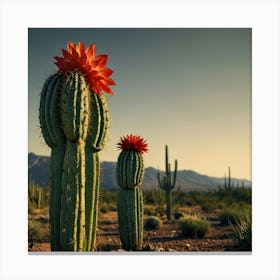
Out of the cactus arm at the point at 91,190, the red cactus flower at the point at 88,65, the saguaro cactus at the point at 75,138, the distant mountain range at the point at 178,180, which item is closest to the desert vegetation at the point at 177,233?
the cactus arm at the point at 91,190

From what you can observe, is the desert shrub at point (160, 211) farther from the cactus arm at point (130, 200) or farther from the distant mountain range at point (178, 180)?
the cactus arm at point (130, 200)

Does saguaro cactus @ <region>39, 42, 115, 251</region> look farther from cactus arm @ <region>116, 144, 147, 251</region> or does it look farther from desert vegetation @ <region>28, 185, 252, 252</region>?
cactus arm @ <region>116, 144, 147, 251</region>

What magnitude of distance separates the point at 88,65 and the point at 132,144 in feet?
4.44

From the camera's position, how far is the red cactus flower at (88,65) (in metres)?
3.39

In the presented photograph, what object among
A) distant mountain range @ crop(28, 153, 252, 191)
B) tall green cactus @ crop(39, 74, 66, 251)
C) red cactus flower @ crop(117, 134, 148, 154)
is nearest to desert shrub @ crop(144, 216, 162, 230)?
distant mountain range @ crop(28, 153, 252, 191)

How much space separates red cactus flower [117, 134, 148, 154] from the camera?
14.9ft

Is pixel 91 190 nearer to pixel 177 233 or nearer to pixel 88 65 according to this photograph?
pixel 88 65

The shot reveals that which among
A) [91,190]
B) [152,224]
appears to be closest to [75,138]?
[91,190]

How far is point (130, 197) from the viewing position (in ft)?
14.4

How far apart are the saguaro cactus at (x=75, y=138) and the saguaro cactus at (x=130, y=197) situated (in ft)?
3.12
